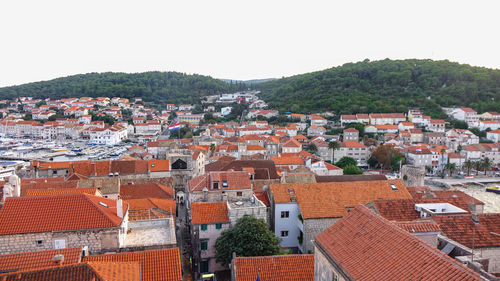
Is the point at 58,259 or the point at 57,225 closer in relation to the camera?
the point at 58,259

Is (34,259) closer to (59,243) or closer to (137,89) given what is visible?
(59,243)

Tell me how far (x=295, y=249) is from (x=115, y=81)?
Answer: 585 feet

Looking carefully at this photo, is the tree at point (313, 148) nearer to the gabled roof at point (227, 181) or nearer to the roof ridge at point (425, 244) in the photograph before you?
the gabled roof at point (227, 181)

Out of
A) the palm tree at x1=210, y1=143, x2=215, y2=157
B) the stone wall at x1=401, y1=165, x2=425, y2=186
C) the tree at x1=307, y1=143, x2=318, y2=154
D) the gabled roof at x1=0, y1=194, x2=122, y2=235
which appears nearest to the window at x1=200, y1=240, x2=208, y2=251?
the gabled roof at x1=0, y1=194, x2=122, y2=235

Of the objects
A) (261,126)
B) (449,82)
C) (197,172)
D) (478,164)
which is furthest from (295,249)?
(449,82)

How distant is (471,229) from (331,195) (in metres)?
9.32

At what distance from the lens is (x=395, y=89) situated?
391ft

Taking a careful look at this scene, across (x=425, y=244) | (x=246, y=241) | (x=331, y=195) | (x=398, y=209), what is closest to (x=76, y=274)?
(x=246, y=241)

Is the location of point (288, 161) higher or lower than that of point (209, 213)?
lower

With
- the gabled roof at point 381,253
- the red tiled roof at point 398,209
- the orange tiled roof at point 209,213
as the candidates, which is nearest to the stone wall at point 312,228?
the red tiled roof at point 398,209

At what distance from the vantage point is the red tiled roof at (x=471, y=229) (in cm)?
1316

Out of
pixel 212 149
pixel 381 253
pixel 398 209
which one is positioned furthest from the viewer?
pixel 212 149

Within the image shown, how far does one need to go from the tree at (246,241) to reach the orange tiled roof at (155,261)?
4779mm

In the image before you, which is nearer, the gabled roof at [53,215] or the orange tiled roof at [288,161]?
the gabled roof at [53,215]
